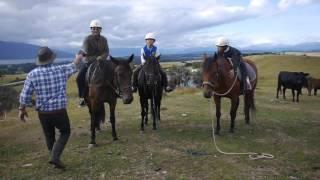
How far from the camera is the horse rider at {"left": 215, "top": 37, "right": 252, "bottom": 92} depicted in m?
12.5

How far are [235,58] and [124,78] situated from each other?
3875 millimetres

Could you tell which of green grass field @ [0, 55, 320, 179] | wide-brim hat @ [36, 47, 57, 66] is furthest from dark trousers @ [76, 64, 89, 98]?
wide-brim hat @ [36, 47, 57, 66]

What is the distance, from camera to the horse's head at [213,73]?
11.5 meters

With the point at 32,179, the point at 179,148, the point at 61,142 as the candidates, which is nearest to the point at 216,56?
the point at 179,148

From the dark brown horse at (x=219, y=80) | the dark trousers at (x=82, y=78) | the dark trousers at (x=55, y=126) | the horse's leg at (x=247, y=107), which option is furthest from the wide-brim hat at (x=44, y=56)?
the horse's leg at (x=247, y=107)

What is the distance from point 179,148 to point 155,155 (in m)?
0.97

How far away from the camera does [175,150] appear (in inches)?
415

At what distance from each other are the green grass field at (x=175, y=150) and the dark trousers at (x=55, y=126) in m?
0.54

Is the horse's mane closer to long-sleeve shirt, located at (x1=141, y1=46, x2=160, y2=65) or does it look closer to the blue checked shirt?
long-sleeve shirt, located at (x1=141, y1=46, x2=160, y2=65)

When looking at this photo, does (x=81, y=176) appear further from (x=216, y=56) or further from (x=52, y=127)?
(x=216, y=56)

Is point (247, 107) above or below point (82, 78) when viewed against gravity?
below

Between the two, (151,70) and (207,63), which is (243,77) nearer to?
(207,63)

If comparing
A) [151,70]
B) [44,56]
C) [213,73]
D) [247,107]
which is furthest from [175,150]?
[247,107]

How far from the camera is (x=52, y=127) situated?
8.39 m
